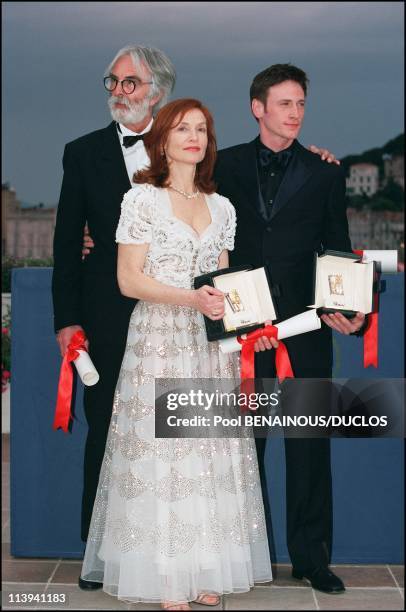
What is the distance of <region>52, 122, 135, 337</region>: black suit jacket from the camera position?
3.45 metres

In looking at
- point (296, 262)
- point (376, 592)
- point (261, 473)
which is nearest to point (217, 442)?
point (261, 473)

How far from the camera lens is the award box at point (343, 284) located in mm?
3252

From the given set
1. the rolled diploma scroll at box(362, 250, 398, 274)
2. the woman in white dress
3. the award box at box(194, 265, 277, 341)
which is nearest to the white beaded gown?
the woman in white dress

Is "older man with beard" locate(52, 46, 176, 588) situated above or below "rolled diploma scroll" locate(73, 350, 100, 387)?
above

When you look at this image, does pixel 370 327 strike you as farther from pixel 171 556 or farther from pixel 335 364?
pixel 171 556

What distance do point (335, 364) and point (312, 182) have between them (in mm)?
746

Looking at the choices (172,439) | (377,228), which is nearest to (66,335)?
(172,439)

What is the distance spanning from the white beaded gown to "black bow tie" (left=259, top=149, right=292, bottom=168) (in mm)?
269

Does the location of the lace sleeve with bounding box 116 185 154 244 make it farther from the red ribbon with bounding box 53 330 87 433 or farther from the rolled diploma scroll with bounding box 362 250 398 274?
the rolled diploma scroll with bounding box 362 250 398 274

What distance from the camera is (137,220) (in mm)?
3158

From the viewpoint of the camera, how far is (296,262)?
135 inches

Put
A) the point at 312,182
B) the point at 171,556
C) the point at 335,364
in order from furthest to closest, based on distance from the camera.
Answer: the point at 335,364
the point at 312,182
the point at 171,556

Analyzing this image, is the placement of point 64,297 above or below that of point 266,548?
above

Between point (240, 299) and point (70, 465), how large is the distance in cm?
117
